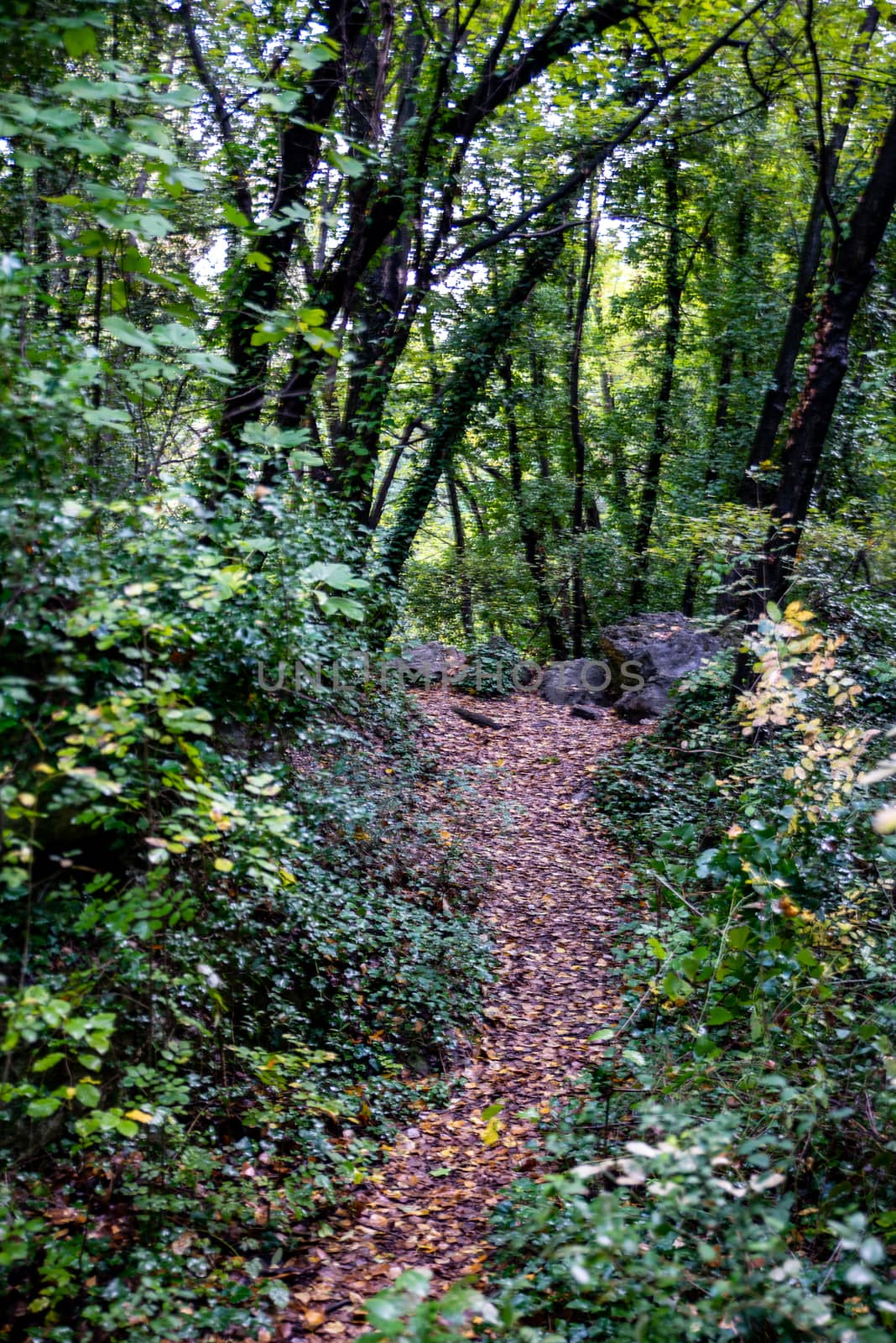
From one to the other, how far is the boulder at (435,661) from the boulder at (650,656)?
2173 mm

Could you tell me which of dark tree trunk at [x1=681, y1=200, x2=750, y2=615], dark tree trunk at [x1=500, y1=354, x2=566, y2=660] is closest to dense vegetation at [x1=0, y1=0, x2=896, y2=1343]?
dark tree trunk at [x1=681, y1=200, x2=750, y2=615]

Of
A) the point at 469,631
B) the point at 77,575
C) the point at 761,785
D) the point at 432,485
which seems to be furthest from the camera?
the point at 469,631

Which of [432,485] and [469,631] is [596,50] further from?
[469,631]

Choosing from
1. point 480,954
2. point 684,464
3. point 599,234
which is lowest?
point 480,954

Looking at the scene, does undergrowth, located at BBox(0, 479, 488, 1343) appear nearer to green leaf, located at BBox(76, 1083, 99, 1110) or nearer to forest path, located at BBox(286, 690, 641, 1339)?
green leaf, located at BBox(76, 1083, 99, 1110)

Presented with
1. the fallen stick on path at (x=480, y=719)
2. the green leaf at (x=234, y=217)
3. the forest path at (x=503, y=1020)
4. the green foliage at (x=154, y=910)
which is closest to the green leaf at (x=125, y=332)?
the green foliage at (x=154, y=910)

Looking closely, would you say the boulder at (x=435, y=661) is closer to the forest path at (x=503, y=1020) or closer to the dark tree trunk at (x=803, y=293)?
the forest path at (x=503, y=1020)

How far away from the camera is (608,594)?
16609 mm

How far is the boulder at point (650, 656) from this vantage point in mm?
11859

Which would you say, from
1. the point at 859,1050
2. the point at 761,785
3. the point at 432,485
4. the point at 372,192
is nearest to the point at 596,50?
the point at 372,192

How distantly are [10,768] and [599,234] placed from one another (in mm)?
16653

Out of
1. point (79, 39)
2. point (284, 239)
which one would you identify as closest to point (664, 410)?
point (284, 239)

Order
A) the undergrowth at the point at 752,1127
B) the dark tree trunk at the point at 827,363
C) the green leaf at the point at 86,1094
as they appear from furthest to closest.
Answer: the dark tree trunk at the point at 827,363 → the green leaf at the point at 86,1094 → the undergrowth at the point at 752,1127

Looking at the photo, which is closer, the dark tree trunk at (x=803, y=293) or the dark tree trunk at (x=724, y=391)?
the dark tree trunk at (x=803, y=293)
